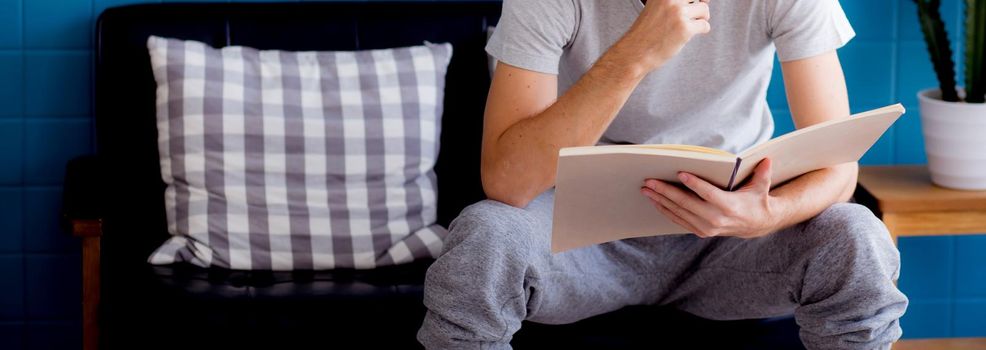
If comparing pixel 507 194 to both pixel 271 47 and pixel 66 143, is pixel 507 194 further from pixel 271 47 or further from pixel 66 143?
pixel 66 143

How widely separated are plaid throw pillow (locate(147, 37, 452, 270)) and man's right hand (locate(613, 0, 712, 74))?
0.66m

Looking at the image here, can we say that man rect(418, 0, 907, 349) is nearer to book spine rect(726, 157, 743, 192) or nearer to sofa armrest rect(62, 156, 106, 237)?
book spine rect(726, 157, 743, 192)

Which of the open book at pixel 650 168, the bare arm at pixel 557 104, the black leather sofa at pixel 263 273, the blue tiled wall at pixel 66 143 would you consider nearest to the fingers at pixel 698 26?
the bare arm at pixel 557 104

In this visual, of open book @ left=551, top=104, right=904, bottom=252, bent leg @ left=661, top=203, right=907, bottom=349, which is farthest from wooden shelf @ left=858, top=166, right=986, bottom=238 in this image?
open book @ left=551, top=104, right=904, bottom=252

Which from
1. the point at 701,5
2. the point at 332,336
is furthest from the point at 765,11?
the point at 332,336

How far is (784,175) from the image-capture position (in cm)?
162

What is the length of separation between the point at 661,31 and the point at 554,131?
0.21 meters

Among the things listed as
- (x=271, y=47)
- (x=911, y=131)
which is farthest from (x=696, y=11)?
(x=911, y=131)

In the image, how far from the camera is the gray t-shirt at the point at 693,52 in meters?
1.79

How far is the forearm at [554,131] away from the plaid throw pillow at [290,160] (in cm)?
45

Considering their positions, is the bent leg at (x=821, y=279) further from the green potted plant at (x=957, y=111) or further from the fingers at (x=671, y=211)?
the green potted plant at (x=957, y=111)

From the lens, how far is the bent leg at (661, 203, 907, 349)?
1554 mm

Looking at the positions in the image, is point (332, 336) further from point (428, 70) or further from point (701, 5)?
point (701, 5)

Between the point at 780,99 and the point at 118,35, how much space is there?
1386 millimetres
